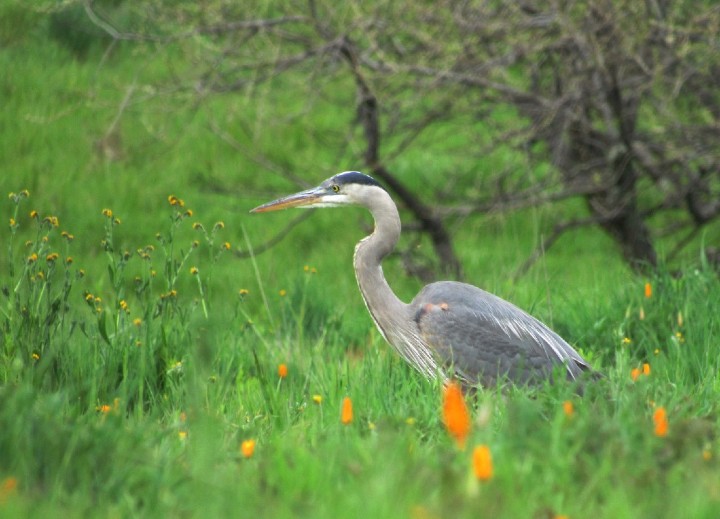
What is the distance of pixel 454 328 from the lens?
5.00 metres

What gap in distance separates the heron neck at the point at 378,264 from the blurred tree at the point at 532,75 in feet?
4.93

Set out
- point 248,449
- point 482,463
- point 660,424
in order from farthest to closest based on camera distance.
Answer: point 248,449
point 660,424
point 482,463

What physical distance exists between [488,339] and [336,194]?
42.3 inches

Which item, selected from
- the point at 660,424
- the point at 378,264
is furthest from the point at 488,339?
the point at 660,424

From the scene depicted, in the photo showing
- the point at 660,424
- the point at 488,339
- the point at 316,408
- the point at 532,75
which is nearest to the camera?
the point at 660,424

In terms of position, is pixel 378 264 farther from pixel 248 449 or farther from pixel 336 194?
pixel 248 449

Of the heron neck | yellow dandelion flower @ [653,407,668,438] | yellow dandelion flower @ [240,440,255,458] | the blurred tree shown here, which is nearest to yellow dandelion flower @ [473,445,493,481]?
yellow dandelion flower @ [653,407,668,438]

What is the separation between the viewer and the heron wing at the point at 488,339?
4.91 meters

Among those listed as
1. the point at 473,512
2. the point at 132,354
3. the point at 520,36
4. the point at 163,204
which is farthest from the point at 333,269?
the point at 473,512

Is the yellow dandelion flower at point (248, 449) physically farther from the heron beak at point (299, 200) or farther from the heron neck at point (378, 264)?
the heron beak at point (299, 200)

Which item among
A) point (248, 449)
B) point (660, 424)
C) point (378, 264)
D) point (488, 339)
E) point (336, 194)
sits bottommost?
point (488, 339)

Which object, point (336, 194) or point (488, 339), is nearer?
point (488, 339)

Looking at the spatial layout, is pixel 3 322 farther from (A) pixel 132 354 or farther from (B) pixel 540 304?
(B) pixel 540 304

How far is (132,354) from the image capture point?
4586 millimetres
